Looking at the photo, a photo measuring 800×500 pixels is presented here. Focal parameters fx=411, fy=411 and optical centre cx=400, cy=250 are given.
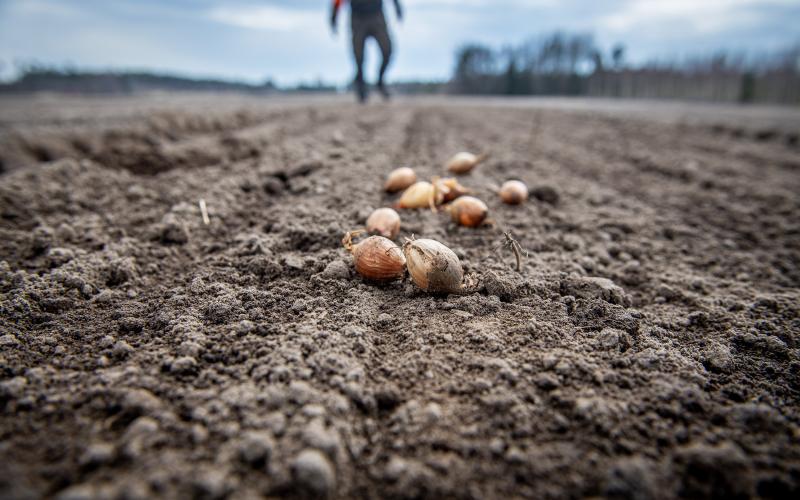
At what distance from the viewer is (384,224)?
7.27 ft

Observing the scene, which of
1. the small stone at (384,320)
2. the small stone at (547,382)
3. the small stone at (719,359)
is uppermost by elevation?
the small stone at (384,320)

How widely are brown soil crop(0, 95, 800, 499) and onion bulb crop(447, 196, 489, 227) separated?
3.4 inches

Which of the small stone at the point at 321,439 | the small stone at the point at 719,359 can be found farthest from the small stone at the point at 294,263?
the small stone at the point at 719,359

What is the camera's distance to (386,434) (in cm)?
121

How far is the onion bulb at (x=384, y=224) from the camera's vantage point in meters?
2.21

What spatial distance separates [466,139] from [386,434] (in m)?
5.13

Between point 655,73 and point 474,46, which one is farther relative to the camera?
point 474,46

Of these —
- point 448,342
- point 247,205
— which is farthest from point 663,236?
point 247,205

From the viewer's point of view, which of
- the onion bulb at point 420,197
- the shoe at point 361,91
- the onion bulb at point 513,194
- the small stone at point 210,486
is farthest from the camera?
the shoe at point 361,91

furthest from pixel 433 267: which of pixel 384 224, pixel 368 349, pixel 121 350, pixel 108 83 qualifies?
pixel 108 83

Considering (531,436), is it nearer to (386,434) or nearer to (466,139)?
(386,434)

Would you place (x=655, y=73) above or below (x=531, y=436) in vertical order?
above

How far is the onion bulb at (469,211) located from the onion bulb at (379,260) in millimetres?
729

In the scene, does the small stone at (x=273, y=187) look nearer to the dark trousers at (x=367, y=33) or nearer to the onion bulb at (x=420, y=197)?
the onion bulb at (x=420, y=197)
